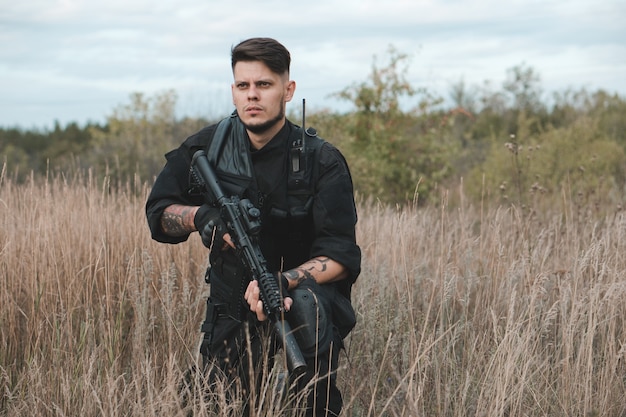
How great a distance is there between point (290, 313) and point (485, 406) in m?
1.02

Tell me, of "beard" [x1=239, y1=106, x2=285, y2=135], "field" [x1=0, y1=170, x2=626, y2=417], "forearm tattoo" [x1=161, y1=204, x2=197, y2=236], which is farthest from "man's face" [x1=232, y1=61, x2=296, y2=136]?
"field" [x1=0, y1=170, x2=626, y2=417]

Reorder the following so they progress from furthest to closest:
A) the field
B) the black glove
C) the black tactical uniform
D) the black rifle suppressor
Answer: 1. the field
2. the black tactical uniform
3. the black glove
4. the black rifle suppressor

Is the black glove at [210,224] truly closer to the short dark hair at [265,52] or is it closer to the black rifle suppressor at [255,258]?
the black rifle suppressor at [255,258]

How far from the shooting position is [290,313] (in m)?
2.76

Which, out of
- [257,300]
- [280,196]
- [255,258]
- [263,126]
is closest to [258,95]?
[263,126]

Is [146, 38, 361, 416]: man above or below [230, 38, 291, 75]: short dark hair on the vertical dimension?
below

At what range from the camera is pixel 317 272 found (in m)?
2.91

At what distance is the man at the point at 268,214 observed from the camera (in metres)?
2.90

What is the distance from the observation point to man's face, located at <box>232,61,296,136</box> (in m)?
3.00

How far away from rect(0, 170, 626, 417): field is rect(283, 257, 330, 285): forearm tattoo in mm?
449

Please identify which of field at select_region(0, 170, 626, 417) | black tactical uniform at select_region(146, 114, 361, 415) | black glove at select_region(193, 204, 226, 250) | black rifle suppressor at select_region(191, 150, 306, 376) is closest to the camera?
black rifle suppressor at select_region(191, 150, 306, 376)

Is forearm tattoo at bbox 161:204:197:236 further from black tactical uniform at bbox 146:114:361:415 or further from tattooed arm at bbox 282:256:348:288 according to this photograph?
tattooed arm at bbox 282:256:348:288

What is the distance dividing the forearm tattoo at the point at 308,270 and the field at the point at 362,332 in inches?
17.7

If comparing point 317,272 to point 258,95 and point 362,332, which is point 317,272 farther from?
point 362,332
